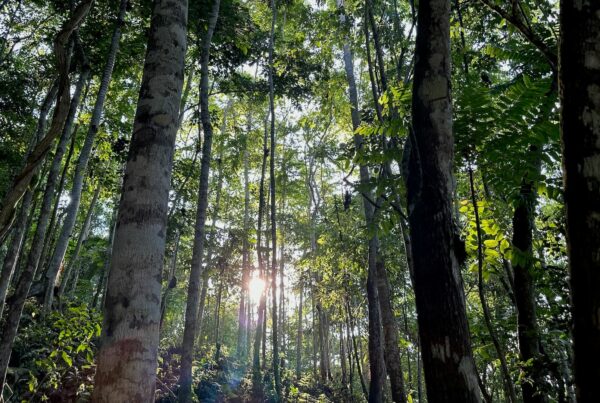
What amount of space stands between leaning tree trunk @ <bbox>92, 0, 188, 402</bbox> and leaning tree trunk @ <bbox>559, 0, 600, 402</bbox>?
1.74 meters

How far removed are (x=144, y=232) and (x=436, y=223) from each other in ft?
5.20

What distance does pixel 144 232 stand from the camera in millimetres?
2100

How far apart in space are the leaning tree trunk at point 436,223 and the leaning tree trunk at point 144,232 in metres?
1.39

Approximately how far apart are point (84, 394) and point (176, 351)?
11.3 meters

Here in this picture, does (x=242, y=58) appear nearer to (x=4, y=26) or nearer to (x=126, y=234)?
(x=4, y=26)

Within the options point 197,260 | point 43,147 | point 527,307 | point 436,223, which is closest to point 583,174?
point 436,223

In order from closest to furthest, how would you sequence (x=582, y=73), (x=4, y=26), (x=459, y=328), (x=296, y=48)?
(x=582, y=73)
(x=459, y=328)
(x=4, y=26)
(x=296, y=48)

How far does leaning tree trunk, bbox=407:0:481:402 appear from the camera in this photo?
79.4 inches

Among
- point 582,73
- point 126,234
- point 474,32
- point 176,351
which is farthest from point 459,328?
point 176,351

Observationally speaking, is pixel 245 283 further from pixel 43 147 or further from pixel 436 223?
pixel 43 147

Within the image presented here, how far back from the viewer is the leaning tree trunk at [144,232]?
1.82 m

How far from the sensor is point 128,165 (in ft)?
7.57

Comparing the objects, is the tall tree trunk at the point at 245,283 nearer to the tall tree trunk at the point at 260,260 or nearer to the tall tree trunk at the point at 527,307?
the tall tree trunk at the point at 260,260

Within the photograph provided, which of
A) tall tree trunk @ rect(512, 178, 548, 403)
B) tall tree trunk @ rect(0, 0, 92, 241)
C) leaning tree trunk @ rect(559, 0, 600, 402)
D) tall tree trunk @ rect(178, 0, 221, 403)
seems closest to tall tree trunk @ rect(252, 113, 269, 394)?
tall tree trunk @ rect(178, 0, 221, 403)
